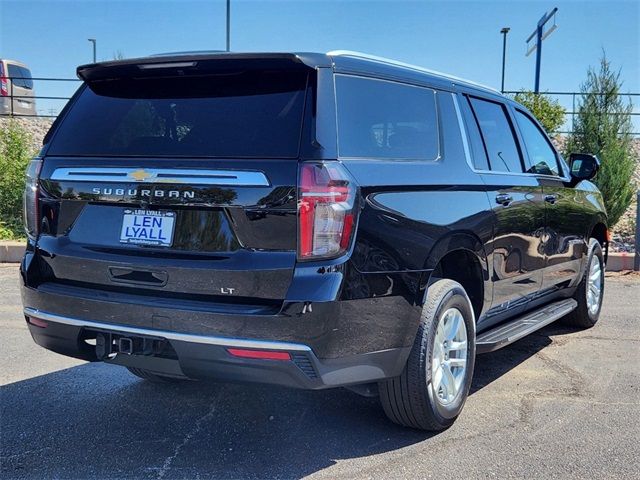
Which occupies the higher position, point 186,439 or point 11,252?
point 11,252

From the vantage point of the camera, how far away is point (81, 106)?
11.0 feet

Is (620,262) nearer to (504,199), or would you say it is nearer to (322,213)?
(504,199)

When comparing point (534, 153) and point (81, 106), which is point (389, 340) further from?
point (534, 153)

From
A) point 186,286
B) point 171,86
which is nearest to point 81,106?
point 171,86

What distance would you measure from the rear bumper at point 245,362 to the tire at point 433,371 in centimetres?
16

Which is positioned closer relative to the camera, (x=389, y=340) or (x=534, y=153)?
(x=389, y=340)

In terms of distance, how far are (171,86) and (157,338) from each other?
124 cm

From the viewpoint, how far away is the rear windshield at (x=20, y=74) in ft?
73.2

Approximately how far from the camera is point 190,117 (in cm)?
302

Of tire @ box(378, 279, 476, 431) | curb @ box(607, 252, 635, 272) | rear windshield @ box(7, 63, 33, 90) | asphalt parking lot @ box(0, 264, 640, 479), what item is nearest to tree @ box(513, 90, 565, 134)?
curb @ box(607, 252, 635, 272)

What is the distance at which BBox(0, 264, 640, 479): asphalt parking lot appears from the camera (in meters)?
3.05

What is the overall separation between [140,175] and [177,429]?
1.43 meters

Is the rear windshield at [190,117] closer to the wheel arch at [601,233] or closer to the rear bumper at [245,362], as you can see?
the rear bumper at [245,362]

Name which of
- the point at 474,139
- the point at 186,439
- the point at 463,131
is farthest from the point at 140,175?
the point at 474,139
